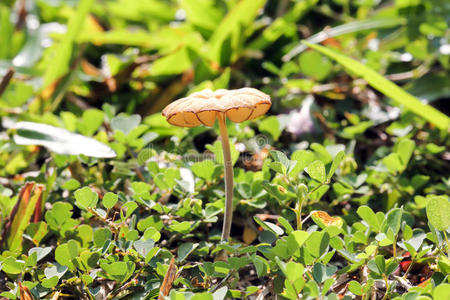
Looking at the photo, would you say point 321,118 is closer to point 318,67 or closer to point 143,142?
point 318,67

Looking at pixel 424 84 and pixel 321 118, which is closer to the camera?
pixel 321 118

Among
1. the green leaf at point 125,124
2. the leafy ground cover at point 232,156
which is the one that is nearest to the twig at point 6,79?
the leafy ground cover at point 232,156

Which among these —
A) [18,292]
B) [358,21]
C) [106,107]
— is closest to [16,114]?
[106,107]

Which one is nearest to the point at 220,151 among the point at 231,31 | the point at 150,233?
the point at 150,233

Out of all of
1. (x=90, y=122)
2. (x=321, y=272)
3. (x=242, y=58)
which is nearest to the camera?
(x=321, y=272)

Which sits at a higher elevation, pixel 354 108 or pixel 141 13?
pixel 141 13

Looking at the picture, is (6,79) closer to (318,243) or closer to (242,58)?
(242,58)
